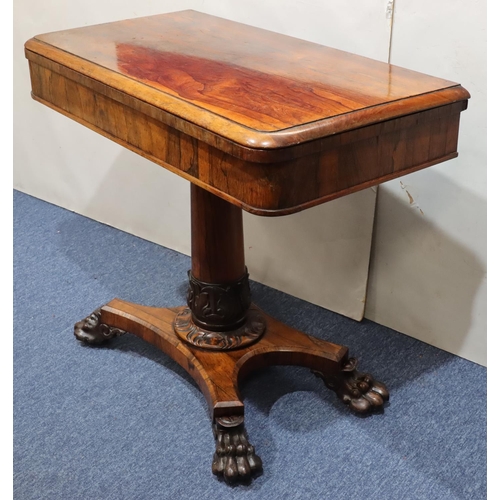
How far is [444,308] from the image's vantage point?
1905 mm

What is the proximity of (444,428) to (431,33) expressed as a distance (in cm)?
86

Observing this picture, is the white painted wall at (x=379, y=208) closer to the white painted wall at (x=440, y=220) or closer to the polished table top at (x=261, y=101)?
the white painted wall at (x=440, y=220)

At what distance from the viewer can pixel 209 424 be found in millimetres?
1682

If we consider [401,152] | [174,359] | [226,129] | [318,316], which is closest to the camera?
[226,129]

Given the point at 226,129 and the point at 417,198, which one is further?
the point at 417,198

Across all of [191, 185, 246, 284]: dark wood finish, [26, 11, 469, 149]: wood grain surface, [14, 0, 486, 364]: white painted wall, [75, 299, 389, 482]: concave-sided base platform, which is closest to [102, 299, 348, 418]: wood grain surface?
[75, 299, 389, 482]: concave-sided base platform

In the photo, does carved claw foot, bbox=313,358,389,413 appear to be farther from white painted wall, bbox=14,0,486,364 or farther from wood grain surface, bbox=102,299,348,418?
white painted wall, bbox=14,0,486,364

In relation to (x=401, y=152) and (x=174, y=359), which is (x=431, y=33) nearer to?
(x=401, y=152)

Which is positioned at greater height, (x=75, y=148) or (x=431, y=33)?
(x=431, y=33)

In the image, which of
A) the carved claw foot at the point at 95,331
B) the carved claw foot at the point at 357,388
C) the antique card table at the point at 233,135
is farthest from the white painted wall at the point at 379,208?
the carved claw foot at the point at 95,331

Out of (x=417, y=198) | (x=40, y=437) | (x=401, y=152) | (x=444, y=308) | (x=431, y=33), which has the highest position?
(x=431, y=33)

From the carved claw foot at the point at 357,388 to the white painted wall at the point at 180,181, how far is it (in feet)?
1.10

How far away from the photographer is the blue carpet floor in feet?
4.99

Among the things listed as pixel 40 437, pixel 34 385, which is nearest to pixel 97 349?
pixel 34 385
